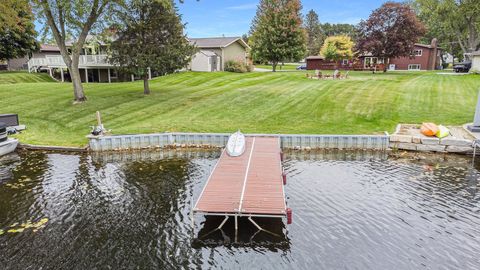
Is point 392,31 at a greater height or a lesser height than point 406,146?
greater

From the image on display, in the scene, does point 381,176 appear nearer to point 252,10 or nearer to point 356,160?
point 356,160

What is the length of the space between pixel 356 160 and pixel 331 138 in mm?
2479

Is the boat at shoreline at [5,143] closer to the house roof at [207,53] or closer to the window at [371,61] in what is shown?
the house roof at [207,53]

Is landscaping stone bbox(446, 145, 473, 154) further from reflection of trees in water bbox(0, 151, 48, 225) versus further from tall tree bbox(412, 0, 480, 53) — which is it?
tall tree bbox(412, 0, 480, 53)

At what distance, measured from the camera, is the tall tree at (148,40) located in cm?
2695

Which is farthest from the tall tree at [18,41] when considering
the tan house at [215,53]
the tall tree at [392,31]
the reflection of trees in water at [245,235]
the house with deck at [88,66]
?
the reflection of trees in water at [245,235]

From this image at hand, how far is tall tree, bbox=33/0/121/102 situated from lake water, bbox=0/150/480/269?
11.8 metres

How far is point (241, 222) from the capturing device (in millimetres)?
11242

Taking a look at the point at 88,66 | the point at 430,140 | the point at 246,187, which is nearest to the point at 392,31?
the point at 430,140

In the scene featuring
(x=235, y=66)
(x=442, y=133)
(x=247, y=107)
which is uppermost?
(x=235, y=66)

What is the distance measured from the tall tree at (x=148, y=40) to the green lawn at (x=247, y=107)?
3.20 meters

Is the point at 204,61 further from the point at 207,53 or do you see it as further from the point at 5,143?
the point at 5,143

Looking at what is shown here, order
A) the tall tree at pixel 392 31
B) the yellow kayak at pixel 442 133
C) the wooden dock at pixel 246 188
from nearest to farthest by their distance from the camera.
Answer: the wooden dock at pixel 246 188, the yellow kayak at pixel 442 133, the tall tree at pixel 392 31

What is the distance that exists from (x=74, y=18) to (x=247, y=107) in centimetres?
1459
